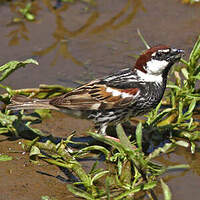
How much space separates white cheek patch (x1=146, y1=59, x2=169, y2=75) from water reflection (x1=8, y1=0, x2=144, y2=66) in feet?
6.03

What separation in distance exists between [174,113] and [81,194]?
6.18ft

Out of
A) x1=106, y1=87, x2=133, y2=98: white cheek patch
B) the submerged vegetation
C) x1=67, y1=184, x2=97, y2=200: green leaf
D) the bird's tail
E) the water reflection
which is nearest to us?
x1=67, y1=184, x2=97, y2=200: green leaf

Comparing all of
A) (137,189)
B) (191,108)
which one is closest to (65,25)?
(191,108)

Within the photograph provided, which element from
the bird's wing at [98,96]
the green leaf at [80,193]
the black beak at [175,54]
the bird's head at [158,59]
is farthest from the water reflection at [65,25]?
the green leaf at [80,193]

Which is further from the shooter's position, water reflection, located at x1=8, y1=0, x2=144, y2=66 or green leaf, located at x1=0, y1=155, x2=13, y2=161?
water reflection, located at x1=8, y1=0, x2=144, y2=66

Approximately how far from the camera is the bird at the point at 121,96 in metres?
5.34

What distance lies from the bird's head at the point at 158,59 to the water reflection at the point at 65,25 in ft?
5.91

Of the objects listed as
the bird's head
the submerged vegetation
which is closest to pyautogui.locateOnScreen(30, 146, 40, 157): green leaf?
the submerged vegetation

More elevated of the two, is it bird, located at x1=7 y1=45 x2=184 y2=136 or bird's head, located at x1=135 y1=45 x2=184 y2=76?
bird's head, located at x1=135 y1=45 x2=184 y2=76

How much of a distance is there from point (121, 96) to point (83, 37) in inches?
104

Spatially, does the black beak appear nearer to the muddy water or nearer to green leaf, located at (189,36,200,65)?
green leaf, located at (189,36,200,65)

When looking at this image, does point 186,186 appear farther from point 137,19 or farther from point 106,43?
point 137,19

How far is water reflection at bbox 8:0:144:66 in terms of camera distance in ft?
24.3

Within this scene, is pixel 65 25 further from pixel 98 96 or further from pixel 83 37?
pixel 98 96
